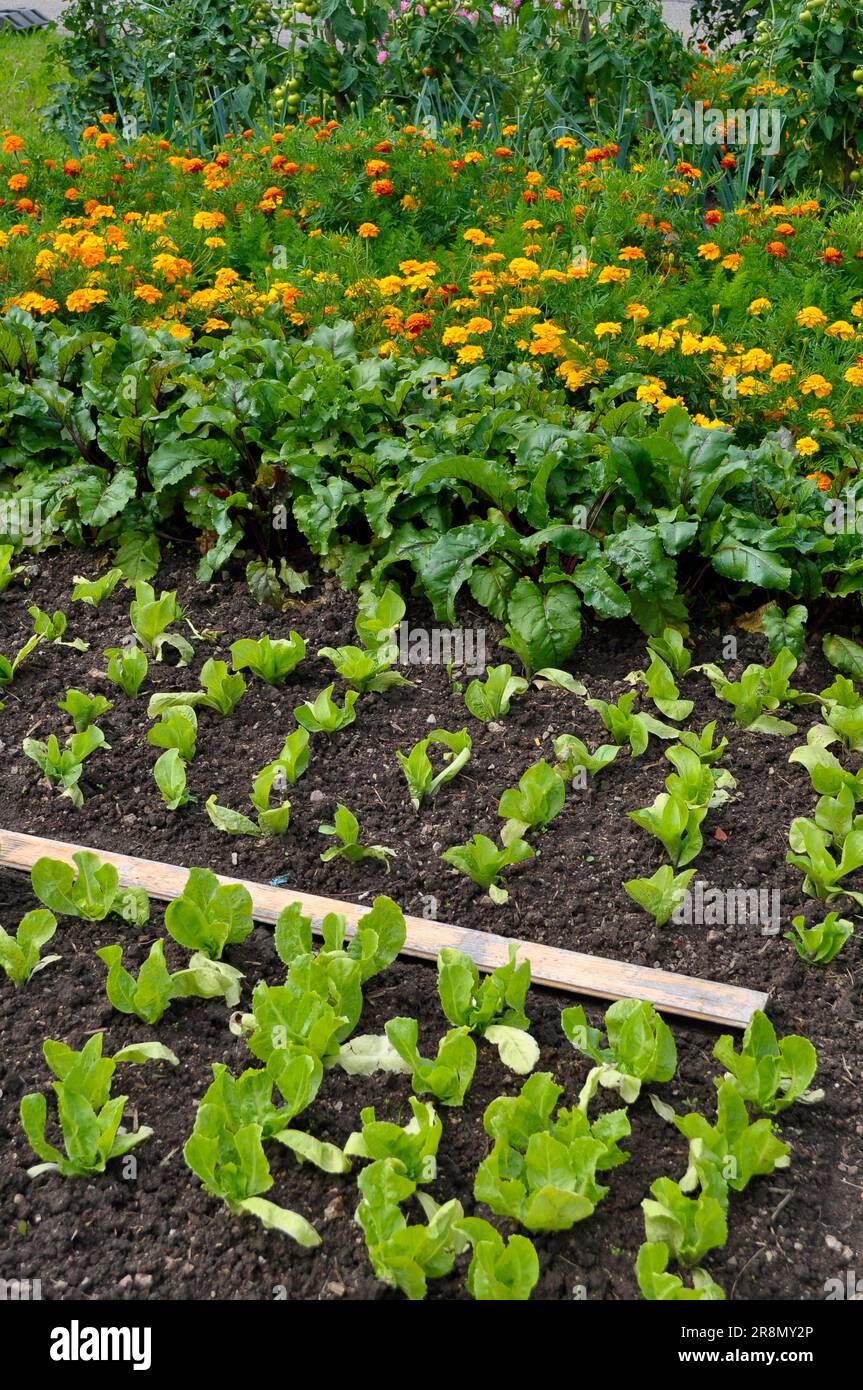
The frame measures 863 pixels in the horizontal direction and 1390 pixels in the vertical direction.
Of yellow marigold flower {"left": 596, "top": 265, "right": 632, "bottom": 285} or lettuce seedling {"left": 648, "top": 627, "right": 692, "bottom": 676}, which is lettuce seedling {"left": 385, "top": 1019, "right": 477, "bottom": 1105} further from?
yellow marigold flower {"left": 596, "top": 265, "right": 632, "bottom": 285}

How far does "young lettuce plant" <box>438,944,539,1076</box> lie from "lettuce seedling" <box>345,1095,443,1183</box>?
295 mm

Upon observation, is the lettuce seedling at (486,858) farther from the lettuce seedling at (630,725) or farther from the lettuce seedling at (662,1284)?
the lettuce seedling at (662,1284)

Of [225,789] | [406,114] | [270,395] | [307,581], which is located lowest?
[225,789]

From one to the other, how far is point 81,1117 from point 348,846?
3.15 ft

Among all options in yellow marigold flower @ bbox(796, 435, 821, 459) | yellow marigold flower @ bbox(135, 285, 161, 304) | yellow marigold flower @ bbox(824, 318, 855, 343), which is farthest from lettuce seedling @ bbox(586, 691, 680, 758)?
yellow marigold flower @ bbox(135, 285, 161, 304)

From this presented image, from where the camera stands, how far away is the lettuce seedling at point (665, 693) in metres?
3.38

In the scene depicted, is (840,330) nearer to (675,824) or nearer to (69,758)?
(675,824)

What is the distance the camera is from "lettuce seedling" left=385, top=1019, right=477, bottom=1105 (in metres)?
2.36

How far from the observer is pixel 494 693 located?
3.46 meters
